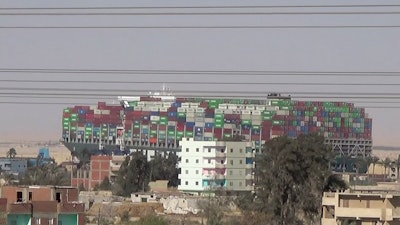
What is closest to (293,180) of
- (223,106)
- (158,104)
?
(223,106)

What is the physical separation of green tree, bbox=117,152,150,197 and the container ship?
5907 cm

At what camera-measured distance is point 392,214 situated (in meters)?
38.9

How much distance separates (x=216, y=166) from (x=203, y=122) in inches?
2410

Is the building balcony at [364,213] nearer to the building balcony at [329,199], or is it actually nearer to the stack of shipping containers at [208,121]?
the building balcony at [329,199]

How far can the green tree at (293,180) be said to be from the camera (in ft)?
156

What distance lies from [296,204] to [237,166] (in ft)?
98.4

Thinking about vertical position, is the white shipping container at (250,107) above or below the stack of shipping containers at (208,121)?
above

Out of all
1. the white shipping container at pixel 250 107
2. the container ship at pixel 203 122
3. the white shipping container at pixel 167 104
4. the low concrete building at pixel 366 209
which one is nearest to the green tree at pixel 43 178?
the low concrete building at pixel 366 209

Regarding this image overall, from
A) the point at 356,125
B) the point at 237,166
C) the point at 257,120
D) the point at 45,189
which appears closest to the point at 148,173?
the point at 237,166

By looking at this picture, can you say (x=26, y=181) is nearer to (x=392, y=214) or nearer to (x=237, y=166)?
(x=237, y=166)

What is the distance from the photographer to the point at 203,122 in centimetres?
14075

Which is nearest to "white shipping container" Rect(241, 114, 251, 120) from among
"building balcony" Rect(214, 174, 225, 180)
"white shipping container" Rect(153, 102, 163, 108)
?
"white shipping container" Rect(153, 102, 163, 108)

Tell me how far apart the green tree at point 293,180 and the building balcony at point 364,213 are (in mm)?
6541

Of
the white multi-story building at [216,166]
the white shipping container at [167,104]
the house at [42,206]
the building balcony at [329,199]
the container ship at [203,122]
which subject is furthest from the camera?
the white shipping container at [167,104]
